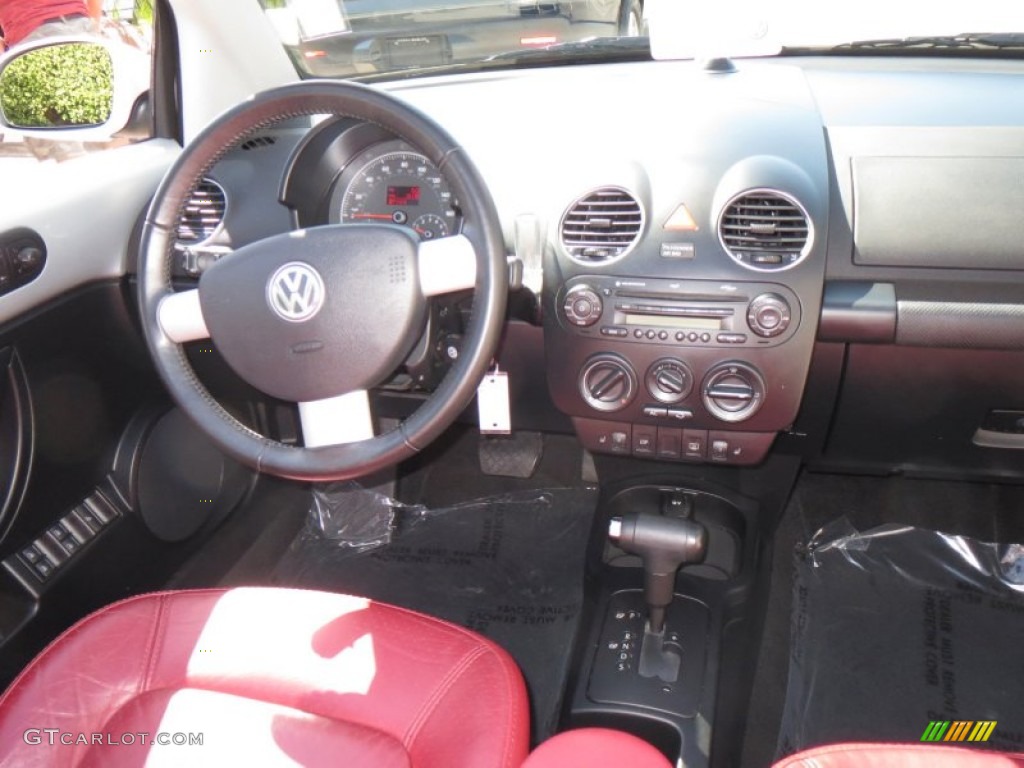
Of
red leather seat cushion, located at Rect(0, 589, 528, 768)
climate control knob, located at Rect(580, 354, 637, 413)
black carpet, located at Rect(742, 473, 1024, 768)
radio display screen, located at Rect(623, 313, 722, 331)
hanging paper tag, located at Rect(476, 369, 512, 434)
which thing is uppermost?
radio display screen, located at Rect(623, 313, 722, 331)

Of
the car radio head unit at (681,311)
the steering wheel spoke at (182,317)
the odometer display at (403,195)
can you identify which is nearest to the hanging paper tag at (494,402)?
the car radio head unit at (681,311)

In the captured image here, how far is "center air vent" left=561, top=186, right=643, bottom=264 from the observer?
159 centimetres

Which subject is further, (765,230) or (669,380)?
(669,380)

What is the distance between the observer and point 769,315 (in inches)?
60.7

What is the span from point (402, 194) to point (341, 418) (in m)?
0.57

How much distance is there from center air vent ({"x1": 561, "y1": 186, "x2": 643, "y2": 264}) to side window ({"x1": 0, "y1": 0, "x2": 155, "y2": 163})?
1129 millimetres

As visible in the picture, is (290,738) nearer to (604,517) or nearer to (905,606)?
(604,517)

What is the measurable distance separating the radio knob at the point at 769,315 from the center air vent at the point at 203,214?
107cm

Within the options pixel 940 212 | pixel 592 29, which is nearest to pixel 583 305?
pixel 940 212

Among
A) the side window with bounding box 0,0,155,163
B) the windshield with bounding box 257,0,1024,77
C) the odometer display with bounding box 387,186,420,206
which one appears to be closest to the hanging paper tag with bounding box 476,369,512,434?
the odometer display with bounding box 387,186,420,206

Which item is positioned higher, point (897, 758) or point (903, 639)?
point (897, 758)

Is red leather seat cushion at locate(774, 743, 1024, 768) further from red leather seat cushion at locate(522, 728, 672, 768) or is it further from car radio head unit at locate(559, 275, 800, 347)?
car radio head unit at locate(559, 275, 800, 347)

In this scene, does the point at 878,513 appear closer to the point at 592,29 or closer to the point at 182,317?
the point at 592,29

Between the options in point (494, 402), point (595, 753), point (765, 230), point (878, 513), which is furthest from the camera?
point (878, 513)
